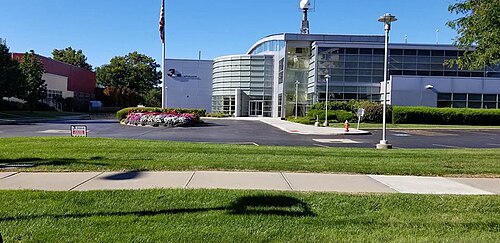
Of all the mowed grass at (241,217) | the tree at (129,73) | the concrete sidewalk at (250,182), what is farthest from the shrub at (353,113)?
the tree at (129,73)

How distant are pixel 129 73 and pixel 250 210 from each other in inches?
3430

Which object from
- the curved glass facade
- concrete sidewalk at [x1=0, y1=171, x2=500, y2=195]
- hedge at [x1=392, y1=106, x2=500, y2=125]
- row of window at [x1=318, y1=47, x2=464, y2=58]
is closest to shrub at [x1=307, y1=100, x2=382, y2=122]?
hedge at [x1=392, y1=106, x2=500, y2=125]

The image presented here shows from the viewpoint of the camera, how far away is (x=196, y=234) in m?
4.34

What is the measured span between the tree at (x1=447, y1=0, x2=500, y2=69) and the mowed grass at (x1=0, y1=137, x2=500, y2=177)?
2.48 m

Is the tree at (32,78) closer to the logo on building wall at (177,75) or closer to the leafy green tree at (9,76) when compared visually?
the leafy green tree at (9,76)

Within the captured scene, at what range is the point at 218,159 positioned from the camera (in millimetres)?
9781

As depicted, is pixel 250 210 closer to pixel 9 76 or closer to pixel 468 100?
pixel 9 76

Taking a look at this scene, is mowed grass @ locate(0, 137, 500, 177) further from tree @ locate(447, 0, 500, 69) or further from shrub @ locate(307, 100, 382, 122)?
shrub @ locate(307, 100, 382, 122)

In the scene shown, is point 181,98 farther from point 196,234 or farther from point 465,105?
point 196,234

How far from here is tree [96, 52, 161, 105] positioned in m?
86.5

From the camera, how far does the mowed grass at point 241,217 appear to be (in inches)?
171

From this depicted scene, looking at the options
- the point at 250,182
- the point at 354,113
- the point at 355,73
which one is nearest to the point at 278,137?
the point at 250,182

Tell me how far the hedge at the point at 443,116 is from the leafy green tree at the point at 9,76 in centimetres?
3567

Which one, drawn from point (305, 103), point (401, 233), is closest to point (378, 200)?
point (401, 233)
